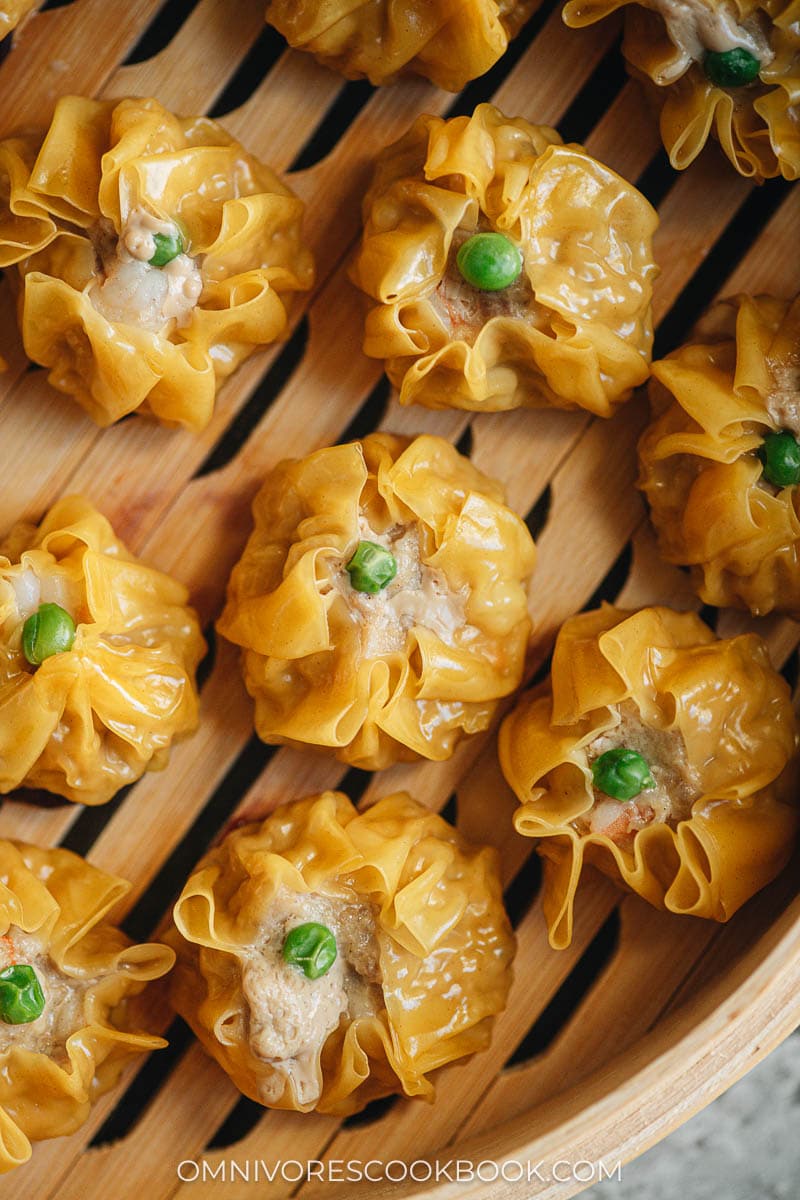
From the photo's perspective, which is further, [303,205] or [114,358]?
[303,205]

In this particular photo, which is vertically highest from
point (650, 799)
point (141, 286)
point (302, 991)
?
point (141, 286)

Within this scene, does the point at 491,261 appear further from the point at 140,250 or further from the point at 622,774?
the point at 622,774

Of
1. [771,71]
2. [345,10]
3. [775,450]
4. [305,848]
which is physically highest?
[771,71]

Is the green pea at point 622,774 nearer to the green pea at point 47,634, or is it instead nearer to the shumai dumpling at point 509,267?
the shumai dumpling at point 509,267

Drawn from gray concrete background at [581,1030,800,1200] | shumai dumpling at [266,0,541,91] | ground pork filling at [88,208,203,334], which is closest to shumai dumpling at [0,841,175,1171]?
ground pork filling at [88,208,203,334]

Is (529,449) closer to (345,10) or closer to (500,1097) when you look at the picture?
(345,10)

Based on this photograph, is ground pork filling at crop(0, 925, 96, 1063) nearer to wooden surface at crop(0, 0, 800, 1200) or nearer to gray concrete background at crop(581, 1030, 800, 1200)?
wooden surface at crop(0, 0, 800, 1200)

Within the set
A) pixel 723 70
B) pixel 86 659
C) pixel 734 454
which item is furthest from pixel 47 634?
pixel 723 70

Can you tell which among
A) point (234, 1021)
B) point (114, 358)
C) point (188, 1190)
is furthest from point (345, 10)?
point (188, 1190)
